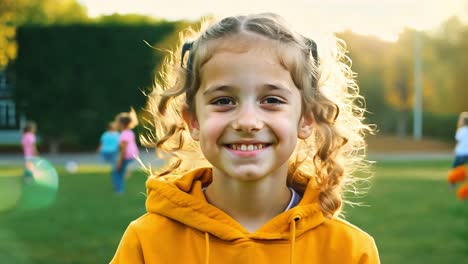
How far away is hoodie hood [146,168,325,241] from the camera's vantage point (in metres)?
2.58

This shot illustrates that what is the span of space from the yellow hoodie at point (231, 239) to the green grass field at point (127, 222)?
3963 mm

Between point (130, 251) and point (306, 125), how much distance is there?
738 mm

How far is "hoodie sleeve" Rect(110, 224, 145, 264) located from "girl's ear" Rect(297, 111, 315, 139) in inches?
25.8

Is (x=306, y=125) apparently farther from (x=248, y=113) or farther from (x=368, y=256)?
(x=368, y=256)

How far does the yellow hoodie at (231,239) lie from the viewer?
8.40 ft

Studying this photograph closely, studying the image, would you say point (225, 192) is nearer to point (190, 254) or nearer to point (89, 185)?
point (190, 254)

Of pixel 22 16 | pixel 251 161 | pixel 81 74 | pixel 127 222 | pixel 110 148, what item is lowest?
pixel 127 222

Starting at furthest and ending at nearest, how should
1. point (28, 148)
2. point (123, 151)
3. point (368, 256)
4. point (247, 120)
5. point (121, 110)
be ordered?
point (121, 110) → point (28, 148) → point (123, 151) → point (368, 256) → point (247, 120)

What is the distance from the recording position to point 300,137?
8.82 ft

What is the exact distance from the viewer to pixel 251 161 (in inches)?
97.1

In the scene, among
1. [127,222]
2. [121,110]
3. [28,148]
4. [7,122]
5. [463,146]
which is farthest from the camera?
[7,122]

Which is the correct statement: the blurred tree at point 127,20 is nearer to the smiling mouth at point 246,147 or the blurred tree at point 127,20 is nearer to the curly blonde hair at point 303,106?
the curly blonde hair at point 303,106

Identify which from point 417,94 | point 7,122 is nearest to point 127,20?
point 417,94

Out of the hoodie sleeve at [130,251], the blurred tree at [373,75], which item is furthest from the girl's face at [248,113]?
the blurred tree at [373,75]
